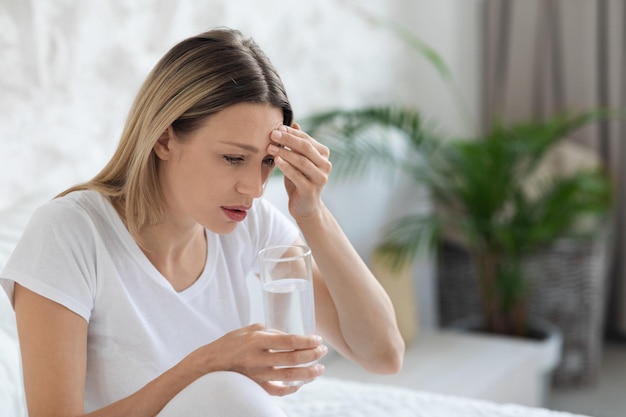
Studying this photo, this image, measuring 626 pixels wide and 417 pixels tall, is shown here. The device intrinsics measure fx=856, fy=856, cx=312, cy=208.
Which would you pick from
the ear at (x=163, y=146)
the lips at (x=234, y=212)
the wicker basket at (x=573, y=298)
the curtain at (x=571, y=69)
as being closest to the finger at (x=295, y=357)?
the lips at (x=234, y=212)

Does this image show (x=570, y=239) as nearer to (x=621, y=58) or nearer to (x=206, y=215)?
(x=621, y=58)

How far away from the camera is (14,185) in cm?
201

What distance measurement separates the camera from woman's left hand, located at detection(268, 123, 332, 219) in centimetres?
131

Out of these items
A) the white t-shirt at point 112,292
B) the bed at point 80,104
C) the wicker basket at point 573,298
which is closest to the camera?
the white t-shirt at point 112,292

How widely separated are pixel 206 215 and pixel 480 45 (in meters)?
2.90

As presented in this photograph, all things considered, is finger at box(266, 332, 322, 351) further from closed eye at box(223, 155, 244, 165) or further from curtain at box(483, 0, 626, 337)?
curtain at box(483, 0, 626, 337)

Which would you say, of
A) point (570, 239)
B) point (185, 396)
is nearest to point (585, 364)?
point (570, 239)

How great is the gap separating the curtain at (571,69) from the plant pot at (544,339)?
642 mm

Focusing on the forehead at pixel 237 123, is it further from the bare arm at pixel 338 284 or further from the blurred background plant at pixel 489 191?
the blurred background plant at pixel 489 191

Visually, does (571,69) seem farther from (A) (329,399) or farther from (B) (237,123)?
(B) (237,123)

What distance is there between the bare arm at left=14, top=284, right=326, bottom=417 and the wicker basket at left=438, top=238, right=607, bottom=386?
2.09 m

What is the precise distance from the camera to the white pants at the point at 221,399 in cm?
115

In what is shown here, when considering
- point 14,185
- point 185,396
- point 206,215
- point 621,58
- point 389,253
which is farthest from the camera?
point 621,58

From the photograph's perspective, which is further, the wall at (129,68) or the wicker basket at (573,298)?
the wicker basket at (573,298)
